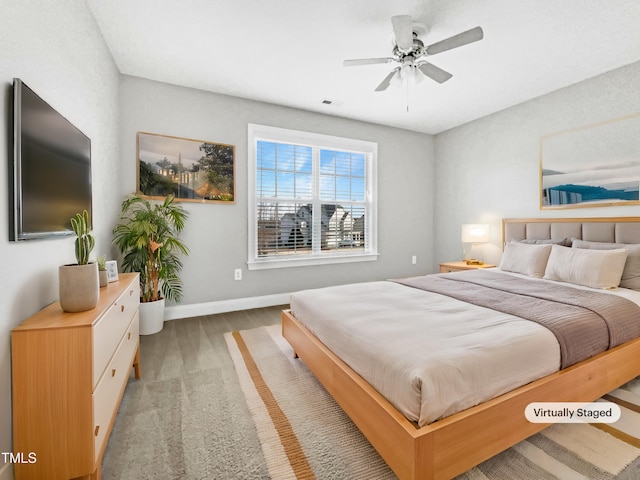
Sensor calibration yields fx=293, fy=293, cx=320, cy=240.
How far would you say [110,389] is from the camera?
1.39m

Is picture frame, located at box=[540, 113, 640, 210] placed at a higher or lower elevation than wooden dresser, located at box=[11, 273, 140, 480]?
higher

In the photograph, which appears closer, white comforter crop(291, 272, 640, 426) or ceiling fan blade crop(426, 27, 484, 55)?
white comforter crop(291, 272, 640, 426)

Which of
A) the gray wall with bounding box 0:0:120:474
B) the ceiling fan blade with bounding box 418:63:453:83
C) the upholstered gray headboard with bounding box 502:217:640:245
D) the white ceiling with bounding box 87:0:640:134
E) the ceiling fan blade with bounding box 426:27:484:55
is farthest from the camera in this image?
the upholstered gray headboard with bounding box 502:217:640:245

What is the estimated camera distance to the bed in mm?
1120

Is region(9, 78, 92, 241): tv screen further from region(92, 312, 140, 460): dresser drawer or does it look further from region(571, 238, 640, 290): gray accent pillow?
region(571, 238, 640, 290): gray accent pillow

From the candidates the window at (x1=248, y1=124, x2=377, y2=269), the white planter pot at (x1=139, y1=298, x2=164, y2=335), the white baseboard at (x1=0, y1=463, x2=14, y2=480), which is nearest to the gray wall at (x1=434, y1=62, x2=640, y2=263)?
the window at (x1=248, y1=124, x2=377, y2=269)

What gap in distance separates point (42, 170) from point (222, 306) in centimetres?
250

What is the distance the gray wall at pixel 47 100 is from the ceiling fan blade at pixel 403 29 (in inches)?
80.3

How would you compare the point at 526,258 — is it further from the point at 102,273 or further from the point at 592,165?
the point at 102,273

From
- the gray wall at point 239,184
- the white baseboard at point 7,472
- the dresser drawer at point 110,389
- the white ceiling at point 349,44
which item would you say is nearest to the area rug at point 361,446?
the dresser drawer at point 110,389

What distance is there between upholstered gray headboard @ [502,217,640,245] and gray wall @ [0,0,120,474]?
4479 mm

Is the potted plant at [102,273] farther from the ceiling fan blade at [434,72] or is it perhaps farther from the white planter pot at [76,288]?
the ceiling fan blade at [434,72]

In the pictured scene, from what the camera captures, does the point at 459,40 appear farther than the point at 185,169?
No

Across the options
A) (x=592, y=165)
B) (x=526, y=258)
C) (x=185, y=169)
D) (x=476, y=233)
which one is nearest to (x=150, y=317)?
(x=185, y=169)
